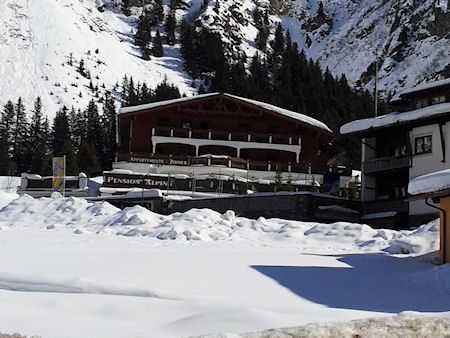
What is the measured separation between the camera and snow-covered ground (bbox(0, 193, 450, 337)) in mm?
7453

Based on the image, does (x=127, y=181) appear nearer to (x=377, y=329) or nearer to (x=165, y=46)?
(x=377, y=329)

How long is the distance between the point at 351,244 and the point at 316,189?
1636 centimetres

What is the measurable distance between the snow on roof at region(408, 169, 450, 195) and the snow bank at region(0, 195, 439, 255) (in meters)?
2.68

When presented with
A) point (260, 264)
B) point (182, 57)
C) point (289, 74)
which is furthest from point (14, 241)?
point (182, 57)

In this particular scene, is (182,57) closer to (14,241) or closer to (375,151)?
(375,151)

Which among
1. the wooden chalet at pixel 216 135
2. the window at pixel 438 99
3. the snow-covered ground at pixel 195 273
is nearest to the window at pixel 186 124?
the wooden chalet at pixel 216 135

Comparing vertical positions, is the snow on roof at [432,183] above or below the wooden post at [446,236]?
above

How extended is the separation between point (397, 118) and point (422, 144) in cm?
158

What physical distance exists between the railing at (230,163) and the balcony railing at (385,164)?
7.13 meters

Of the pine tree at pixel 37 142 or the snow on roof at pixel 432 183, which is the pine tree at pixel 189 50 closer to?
the pine tree at pixel 37 142

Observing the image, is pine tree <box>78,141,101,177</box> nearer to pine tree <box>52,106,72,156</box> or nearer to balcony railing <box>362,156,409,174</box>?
pine tree <box>52,106,72,156</box>

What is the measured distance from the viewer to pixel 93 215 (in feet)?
65.2

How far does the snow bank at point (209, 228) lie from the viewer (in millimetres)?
16359

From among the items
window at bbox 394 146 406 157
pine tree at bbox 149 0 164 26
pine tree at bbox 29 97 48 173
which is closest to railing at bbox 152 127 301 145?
window at bbox 394 146 406 157
